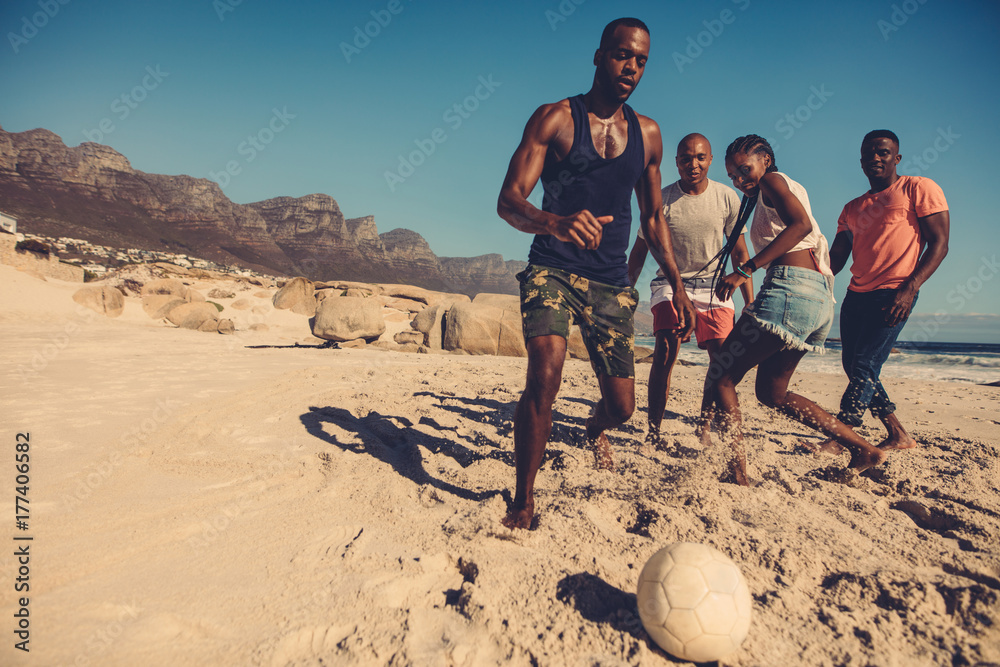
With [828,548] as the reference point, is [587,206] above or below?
above

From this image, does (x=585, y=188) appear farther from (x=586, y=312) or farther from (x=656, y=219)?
(x=656, y=219)

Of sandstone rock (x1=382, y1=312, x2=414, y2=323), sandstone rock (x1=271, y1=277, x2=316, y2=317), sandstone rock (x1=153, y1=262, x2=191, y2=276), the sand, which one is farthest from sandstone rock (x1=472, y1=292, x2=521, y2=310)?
sandstone rock (x1=153, y1=262, x2=191, y2=276)

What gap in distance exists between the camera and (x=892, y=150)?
2.85m

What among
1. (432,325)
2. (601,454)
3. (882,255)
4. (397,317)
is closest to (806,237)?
(882,255)

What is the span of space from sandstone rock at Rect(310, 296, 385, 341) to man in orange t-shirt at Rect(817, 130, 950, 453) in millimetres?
9018

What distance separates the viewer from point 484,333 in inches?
388

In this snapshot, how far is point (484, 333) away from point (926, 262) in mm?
7682

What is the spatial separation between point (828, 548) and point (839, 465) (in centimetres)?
127

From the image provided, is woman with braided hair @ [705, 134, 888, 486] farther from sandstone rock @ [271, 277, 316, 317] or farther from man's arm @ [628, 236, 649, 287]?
sandstone rock @ [271, 277, 316, 317]

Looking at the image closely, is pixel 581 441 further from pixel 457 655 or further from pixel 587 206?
pixel 457 655

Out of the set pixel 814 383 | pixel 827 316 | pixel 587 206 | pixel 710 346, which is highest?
pixel 587 206

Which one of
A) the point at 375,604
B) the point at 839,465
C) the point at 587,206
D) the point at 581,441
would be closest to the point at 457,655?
the point at 375,604

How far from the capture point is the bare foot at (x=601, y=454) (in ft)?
8.90

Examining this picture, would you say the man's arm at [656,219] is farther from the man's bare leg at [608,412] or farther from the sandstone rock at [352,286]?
the sandstone rock at [352,286]
